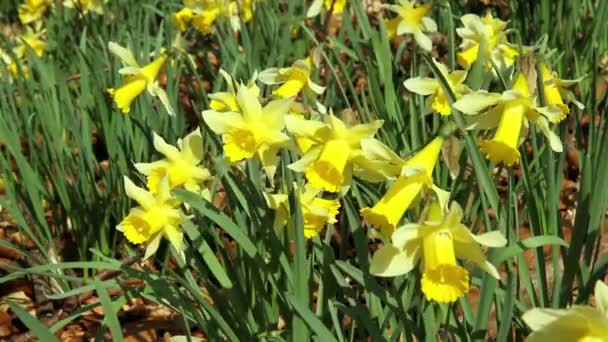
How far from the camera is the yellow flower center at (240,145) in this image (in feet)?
5.04

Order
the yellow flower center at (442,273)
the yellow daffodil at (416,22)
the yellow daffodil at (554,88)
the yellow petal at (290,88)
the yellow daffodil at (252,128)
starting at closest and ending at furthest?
the yellow flower center at (442,273) < the yellow daffodil at (252,128) < the yellow daffodil at (554,88) < the yellow petal at (290,88) < the yellow daffodil at (416,22)

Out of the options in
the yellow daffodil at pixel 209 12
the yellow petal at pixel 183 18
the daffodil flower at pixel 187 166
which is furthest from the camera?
the yellow petal at pixel 183 18

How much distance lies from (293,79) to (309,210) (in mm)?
538

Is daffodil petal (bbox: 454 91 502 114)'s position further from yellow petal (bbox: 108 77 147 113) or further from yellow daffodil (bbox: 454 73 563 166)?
yellow petal (bbox: 108 77 147 113)

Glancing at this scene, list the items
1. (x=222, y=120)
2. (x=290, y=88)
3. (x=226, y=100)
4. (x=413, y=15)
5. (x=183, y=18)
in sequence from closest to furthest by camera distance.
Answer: (x=222, y=120) → (x=226, y=100) → (x=290, y=88) → (x=413, y=15) → (x=183, y=18)

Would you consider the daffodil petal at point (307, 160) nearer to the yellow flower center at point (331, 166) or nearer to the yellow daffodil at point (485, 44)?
the yellow flower center at point (331, 166)

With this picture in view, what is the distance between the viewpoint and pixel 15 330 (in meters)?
2.36

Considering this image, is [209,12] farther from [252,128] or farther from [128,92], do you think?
[252,128]

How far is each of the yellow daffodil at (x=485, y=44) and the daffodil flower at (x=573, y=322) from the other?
1234 mm

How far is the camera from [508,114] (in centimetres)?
156

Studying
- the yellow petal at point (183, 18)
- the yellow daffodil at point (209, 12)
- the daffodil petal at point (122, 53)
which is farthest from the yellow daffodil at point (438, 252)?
the yellow petal at point (183, 18)

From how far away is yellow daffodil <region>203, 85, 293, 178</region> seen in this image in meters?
1.55

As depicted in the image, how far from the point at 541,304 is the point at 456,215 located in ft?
1.84

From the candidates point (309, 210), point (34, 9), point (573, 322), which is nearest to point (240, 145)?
point (309, 210)
